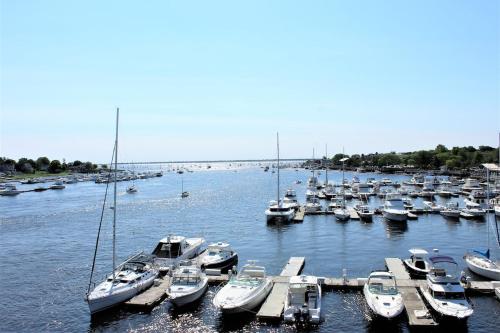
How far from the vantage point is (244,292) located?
120ft

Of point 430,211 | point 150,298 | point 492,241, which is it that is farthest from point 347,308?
point 430,211

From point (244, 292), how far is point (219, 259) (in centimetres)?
1477

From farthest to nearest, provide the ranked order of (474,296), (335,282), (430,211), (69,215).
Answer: (69,215) → (430,211) → (335,282) → (474,296)

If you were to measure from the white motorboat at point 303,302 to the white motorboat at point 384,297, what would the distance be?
425cm

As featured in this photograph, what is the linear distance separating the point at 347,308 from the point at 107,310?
20.2 metres

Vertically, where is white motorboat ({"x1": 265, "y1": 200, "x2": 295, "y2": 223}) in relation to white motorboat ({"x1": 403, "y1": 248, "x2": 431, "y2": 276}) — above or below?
above

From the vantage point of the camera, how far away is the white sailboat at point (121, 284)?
36719mm

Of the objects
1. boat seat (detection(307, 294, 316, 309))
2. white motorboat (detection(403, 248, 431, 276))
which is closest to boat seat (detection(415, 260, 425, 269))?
white motorboat (detection(403, 248, 431, 276))

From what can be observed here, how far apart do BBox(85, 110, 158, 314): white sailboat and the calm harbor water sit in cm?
131

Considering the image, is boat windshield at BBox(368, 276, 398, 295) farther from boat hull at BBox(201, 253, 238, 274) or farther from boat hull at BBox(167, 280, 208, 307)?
boat hull at BBox(201, 253, 238, 274)

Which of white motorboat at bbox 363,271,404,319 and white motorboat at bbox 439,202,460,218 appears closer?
white motorboat at bbox 363,271,404,319

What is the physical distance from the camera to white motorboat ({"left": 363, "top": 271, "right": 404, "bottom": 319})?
32656 millimetres

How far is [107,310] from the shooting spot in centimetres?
3722

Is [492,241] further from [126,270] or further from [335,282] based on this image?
[126,270]
